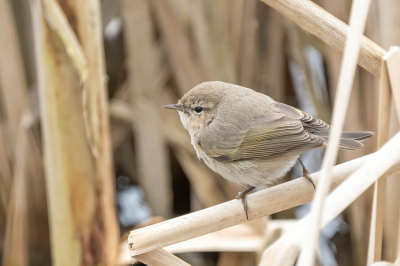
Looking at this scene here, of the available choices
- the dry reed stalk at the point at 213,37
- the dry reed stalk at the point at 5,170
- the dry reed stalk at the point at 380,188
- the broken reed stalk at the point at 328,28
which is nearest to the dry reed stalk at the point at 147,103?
the dry reed stalk at the point at 213,37

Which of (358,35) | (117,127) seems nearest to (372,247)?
(358,35)

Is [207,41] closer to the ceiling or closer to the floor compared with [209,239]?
closer to the ceiling

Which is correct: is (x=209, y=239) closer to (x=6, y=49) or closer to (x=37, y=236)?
(x=37, y=236)

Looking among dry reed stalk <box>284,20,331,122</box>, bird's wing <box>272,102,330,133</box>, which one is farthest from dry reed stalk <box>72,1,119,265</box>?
dry reed stalk <box>284,20,331,122</box>

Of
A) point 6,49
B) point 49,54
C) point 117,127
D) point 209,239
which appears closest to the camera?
point 49,54

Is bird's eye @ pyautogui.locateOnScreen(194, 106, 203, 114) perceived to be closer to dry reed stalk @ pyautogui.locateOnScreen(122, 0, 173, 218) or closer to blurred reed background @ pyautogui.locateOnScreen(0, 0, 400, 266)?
blurred reed background @ pyautogui.locateOnScreen(0, 0, 400, 266)

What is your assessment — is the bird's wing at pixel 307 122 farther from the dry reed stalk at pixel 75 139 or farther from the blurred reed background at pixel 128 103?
the dry reed stalk at pixel 75 139
